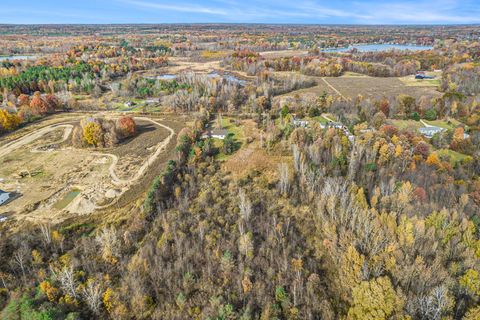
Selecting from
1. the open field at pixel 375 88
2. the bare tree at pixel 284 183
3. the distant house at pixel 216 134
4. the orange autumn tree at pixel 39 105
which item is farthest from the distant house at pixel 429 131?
the orange autumn tree at pixel 39 105

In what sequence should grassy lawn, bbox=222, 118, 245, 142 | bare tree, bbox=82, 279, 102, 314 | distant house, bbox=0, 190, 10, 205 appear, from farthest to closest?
grassy lawn, bbox=222, 118, 245, 142, distant house, bbox=0, 190, 10, 205, bare tree, bbox=82, 279, 102, 314

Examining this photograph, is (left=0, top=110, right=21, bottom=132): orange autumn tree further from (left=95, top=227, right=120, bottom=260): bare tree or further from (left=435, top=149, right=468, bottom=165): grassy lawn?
(left=435, top=149, right=468, bottom=165): grassy lawn

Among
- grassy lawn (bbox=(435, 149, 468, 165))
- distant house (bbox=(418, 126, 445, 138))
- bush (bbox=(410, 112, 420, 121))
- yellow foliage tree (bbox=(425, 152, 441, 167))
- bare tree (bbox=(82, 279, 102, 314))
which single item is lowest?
bare tree (bbox=(82, 279, 102, 314))

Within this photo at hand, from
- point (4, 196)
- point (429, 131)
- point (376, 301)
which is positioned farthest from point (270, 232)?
point (429, 131)

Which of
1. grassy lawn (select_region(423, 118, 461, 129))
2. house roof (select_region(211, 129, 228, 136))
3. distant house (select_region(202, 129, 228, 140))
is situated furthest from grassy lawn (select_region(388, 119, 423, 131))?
distant house (select_region(202, 129, 228, 140))

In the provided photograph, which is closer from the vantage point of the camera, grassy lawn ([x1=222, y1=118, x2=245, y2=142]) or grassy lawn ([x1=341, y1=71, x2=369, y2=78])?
grassy lawn ([x1=222, y1=118, x2=245, y2=142])

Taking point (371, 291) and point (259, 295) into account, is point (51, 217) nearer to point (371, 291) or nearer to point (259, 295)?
point (259, 295)
